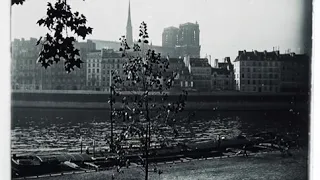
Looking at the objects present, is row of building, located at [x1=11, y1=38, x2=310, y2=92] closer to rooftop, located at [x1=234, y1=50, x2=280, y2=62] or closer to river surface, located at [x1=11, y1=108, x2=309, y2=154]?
rooftop, located at [x1=234, y1=50, x2=280, y2=62]

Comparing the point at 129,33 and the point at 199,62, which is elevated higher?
the point at 129,33

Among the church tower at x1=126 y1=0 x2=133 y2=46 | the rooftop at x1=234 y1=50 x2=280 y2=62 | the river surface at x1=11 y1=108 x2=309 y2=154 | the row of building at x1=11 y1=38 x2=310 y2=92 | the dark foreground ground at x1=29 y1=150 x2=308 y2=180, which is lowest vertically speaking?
the dark foreground ground at x1=29 y1=150 x2=308 y2=180

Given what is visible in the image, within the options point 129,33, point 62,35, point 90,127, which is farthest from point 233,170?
point 62,35

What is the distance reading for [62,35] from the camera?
6.08ft

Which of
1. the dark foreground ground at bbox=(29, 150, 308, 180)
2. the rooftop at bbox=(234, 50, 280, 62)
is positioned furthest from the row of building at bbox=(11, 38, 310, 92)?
the dark foreground ground at bbox=(29, 150, 308, 180)

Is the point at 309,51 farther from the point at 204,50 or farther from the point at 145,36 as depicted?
the point at 145,36

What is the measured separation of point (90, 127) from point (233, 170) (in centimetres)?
73

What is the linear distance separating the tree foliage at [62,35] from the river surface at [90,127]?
241mm

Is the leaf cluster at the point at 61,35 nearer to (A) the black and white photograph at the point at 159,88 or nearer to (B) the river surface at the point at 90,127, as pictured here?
(A) the black and white photograph at the point at 159,88

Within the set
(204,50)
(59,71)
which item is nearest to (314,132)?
(204,50)

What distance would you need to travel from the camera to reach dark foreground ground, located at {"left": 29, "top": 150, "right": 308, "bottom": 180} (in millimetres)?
1870

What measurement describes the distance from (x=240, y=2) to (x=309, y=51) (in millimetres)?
425

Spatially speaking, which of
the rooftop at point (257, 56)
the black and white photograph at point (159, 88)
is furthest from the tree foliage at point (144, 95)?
the rooftop at point (257, 56)

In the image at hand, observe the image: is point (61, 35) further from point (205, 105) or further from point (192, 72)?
point (205, 105)
